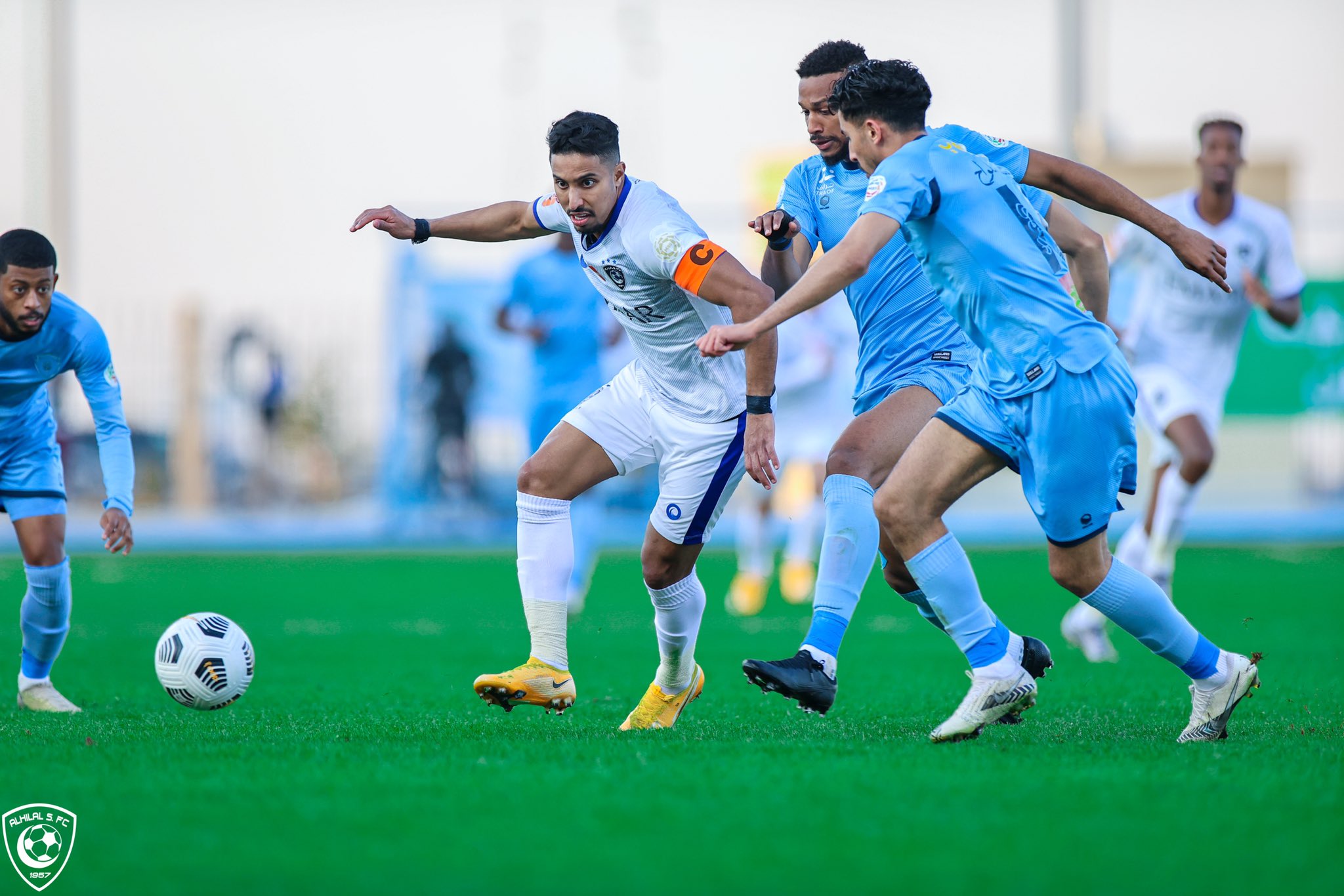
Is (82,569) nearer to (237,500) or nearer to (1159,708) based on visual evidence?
(237,500)

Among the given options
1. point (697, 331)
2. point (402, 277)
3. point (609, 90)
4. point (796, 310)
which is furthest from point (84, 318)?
point (609, 90)

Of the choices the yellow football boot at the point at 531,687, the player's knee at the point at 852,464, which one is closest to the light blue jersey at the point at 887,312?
the player's knee at the point at 852,464

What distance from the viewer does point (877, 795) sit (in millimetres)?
3781

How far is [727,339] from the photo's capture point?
4391 mm

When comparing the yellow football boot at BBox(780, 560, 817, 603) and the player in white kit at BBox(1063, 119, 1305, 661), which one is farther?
the yellow football boot at BBox(780, 560, 817, 603)

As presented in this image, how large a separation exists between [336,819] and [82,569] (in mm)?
13021

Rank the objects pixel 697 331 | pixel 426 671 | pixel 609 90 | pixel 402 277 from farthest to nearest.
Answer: pixel 609 90, pixel 402 277, pixel 426 671, pixel 697 331

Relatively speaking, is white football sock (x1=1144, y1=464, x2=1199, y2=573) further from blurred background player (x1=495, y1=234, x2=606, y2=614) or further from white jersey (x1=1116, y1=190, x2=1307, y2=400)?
blurred background player (x1=495, y1=234, x2=606, y2=614)

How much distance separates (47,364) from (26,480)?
55 centimetres

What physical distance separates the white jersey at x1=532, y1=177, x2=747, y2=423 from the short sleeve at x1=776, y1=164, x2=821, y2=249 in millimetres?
522

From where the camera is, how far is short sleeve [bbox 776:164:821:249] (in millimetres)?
5680

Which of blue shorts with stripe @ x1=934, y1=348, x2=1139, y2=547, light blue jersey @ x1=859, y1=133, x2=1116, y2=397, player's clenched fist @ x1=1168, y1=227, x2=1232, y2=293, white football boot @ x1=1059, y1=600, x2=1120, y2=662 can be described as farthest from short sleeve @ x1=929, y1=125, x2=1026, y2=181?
white football boot @ x1=1059, y1=600, x2=1120, y2=662

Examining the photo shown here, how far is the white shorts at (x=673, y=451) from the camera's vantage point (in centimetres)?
535

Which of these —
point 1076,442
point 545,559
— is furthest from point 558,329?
point 1076,442
